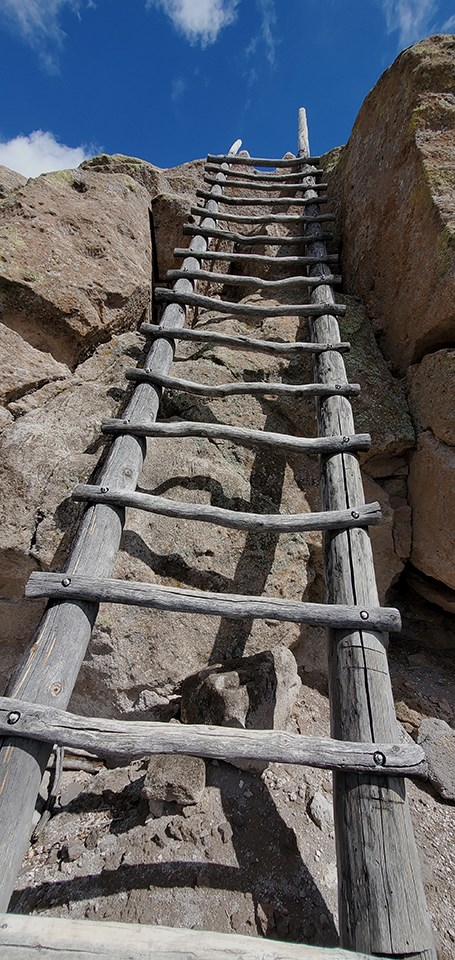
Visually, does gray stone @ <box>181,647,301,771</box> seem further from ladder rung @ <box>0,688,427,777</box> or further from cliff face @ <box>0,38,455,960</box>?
ladder rung @ <box>0,688,427,777</box>

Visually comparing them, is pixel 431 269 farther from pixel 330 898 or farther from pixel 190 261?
pixel 330 898

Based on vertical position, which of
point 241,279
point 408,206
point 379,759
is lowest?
point 379,759

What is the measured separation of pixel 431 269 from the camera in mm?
2746

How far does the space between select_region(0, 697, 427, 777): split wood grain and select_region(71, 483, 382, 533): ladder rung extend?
86 cm

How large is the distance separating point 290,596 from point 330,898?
4.09 feet

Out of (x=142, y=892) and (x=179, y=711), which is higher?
(x=179, y=711)

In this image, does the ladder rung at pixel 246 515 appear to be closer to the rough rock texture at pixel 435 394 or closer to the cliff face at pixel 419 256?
the cliff face at pixel 419 256

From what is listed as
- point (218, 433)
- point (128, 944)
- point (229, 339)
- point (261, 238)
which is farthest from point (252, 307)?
point (128, 944)

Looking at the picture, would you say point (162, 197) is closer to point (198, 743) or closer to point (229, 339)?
point (229, 339)

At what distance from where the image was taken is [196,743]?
1347mm

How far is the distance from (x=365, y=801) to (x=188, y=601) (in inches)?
33.7

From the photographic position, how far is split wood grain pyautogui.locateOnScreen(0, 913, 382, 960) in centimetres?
95

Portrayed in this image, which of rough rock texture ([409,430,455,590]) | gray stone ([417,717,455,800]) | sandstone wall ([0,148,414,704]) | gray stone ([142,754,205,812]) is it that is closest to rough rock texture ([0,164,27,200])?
sandstone wall ([0,148,414,704])

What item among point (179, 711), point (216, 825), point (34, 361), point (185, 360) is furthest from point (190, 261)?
point (216, 825)
